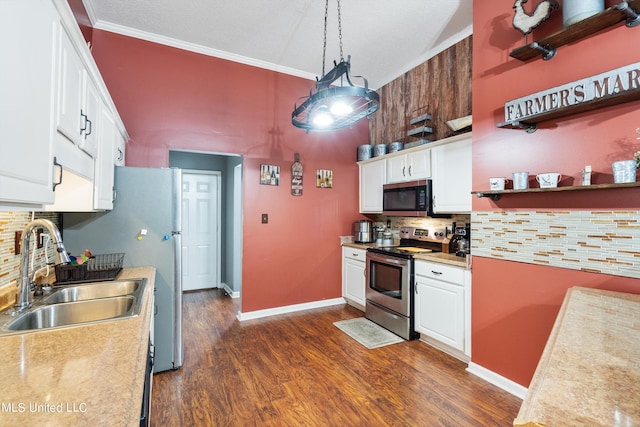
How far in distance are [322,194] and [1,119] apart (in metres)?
3.63

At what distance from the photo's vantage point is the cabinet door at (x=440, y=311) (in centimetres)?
269

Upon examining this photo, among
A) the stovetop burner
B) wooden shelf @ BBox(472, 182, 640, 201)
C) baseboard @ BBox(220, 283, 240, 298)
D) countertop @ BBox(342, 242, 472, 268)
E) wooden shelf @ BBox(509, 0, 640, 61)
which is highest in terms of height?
wooden shelf @ BBox(509, 0, 640, 61)

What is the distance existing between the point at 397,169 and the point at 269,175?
161 cm

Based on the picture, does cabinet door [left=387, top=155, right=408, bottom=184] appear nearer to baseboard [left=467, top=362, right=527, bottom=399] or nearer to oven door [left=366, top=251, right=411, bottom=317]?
oven door [left=366, top=251, right=411, bottom=317]

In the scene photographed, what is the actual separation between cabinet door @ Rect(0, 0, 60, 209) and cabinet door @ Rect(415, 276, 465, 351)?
2.83 meters

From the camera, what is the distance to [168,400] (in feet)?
7.10

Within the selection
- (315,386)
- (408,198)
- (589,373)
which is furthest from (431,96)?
(589,373)

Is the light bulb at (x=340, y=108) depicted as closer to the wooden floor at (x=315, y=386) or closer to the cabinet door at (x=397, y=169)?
the cabinet door at (x=397, y=169)

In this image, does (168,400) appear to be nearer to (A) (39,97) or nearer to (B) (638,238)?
(A) (39,97)

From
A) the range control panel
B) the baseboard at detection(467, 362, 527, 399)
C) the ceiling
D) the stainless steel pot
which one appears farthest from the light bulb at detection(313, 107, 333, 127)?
the baseboard at detection(467, 362, 527, 399)

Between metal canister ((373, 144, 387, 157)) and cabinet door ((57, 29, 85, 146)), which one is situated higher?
metal canister ((373, 144, 387, 157))

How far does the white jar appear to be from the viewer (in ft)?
5.76

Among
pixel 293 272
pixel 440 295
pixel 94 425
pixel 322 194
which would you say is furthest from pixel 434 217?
pixel 94 425

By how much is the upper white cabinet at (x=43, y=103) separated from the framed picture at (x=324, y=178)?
2.85 meters
